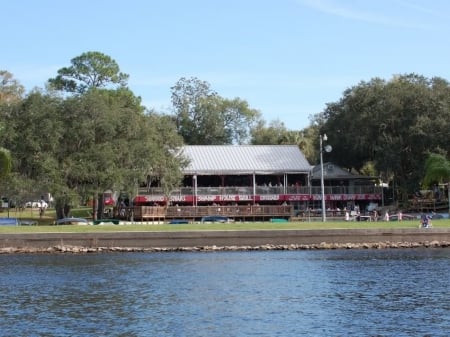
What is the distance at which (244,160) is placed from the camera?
89.8 m

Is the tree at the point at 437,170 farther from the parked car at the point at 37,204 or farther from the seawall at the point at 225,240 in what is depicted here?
the parked car at the point at 37,204

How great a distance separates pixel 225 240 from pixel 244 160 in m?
37.0

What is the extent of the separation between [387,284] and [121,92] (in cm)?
6262

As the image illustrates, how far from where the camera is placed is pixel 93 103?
69.1 meters

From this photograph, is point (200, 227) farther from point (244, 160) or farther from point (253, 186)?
point (244, 160)

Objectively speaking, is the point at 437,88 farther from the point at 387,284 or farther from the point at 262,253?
the point at 387,284

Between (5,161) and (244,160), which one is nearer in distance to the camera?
(5,161)

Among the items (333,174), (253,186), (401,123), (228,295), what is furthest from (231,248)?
(333,174)

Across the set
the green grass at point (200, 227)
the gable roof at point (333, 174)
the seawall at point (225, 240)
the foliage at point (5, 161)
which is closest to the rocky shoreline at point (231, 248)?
the seawall at point (225, 240)

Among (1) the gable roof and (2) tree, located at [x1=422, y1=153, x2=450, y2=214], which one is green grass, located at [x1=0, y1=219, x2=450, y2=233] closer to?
(2) tree, located at [x1=422, y1=153, x2=450, y2=214]

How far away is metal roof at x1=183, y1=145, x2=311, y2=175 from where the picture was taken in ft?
286

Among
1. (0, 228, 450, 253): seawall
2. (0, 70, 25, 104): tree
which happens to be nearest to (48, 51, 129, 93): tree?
(0, 70, 25, 104): tree

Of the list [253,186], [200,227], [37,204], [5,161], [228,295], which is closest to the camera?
[228,295]

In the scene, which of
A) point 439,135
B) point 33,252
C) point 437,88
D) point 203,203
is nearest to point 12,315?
point 33,252
